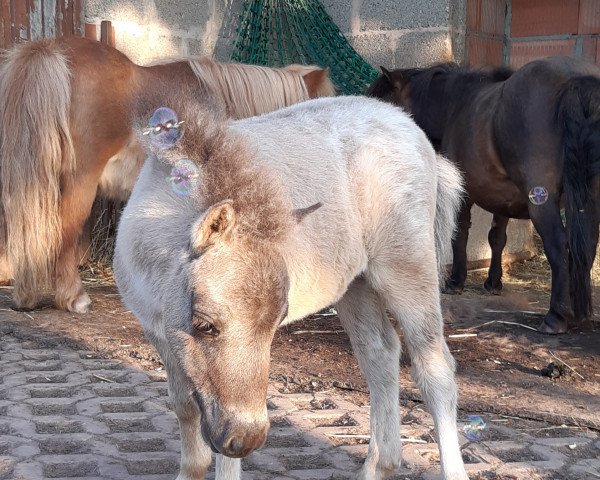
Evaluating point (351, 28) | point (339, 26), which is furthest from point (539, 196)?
point (339, 26)

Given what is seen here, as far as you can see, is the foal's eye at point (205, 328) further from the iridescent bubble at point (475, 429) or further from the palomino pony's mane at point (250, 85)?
the palomino pony's mane at point (250, 85)

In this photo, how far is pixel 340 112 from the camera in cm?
356

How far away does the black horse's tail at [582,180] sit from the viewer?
230 inches

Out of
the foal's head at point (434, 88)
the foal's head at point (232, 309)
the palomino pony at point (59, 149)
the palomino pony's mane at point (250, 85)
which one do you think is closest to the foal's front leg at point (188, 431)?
the foal's head at point (232, 309)

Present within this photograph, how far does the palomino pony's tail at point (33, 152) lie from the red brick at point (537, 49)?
5010 mm

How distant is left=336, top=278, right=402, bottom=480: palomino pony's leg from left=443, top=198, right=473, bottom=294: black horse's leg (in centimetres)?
431

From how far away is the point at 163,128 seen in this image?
284 cm

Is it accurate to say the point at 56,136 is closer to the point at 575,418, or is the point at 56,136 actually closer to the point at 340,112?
the point at 340,112

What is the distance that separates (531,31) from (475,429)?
20.2 feet

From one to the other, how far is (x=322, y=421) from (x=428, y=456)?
0.60 meters

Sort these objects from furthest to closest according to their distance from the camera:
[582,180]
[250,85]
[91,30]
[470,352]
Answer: [91,30] → [250,85] → [582,180] → [470,352]

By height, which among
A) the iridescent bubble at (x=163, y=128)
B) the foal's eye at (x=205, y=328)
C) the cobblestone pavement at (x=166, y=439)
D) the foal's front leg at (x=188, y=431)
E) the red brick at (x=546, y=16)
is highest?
the red brick at (x=546, y=16)

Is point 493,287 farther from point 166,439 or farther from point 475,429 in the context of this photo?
point 166,439

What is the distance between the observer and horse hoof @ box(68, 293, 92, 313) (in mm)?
6371
